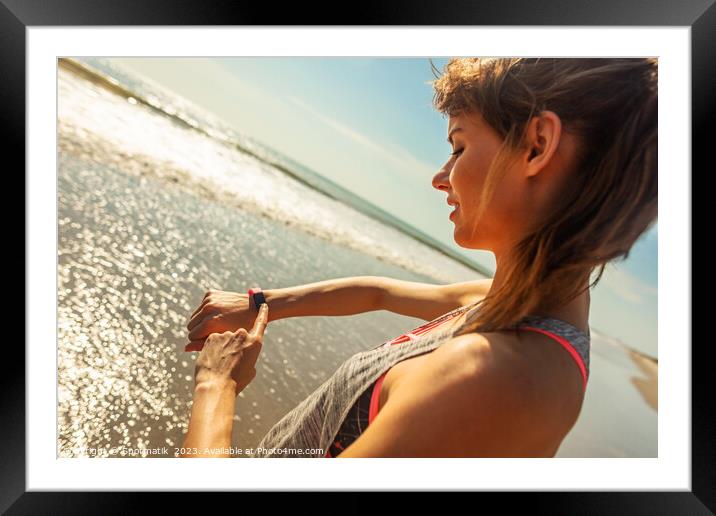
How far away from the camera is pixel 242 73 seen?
2.08m

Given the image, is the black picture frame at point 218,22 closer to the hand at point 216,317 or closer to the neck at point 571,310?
the hand at point 216,317

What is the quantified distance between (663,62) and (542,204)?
90 centimetres

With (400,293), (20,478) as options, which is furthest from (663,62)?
(20,478)

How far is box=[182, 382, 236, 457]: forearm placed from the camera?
3.43 feet

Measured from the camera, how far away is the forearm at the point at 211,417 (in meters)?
1.04

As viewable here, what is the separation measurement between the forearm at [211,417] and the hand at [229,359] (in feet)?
0.05

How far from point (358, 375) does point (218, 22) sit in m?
1.08

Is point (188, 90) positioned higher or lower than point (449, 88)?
higher

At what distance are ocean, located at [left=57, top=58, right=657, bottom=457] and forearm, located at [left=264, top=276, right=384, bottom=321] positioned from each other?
63 cm

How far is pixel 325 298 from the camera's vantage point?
1.30 meters

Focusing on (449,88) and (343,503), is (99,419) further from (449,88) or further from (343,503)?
(449,88)

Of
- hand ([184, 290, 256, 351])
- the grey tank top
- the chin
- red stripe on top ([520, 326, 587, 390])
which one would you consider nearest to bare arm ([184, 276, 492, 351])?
hand ([184, 290, 256, 351])

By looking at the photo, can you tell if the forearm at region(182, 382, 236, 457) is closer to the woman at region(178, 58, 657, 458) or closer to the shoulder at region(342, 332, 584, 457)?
the woman at region(178, 58, 657, 458)

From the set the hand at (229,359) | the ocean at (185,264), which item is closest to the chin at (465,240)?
the hand at (229,359)
